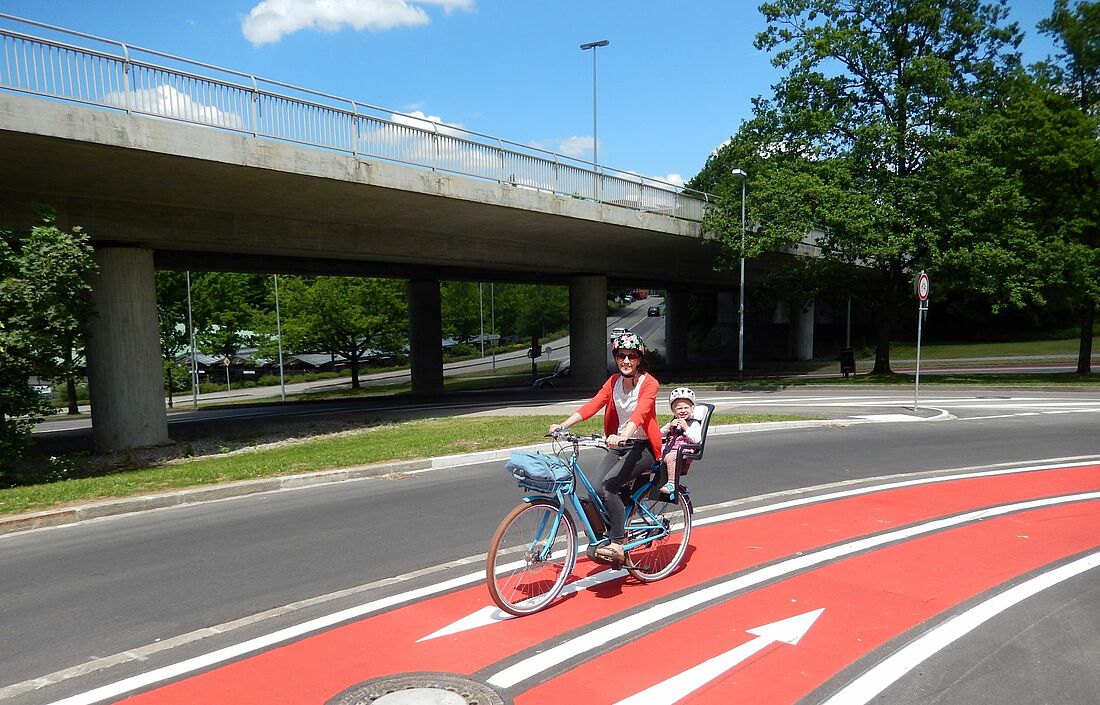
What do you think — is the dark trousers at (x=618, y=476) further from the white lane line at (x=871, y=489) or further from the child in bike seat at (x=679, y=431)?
the white lane line at (x=871, y=489)

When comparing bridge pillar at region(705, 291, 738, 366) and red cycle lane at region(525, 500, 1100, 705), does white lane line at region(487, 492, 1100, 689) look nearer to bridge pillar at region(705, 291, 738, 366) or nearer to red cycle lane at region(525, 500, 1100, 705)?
red cycle lane at region(525, 500, 1100, 705)

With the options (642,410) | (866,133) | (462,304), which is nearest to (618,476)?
(642,410)

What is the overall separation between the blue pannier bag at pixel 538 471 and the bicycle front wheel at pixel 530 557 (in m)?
0.17

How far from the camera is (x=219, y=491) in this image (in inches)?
374

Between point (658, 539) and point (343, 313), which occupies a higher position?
point (343, 313)

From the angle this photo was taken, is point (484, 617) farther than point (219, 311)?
No

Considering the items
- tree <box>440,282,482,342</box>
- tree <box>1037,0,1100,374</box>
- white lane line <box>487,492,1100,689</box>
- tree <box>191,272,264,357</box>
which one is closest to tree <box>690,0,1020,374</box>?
tree <box>1037,0,1100,374</box>

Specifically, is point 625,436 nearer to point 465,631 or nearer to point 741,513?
point 465,631

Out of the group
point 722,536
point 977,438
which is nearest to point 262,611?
point 722,536

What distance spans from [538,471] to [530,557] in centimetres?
67

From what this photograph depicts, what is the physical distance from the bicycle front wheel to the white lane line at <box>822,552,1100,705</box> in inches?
80.3

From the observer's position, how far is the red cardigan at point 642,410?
525 cm

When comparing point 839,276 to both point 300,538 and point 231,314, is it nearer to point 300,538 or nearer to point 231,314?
point 300,538

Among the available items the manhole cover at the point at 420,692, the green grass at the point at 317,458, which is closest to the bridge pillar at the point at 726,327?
the green grass at the point at 317,458
